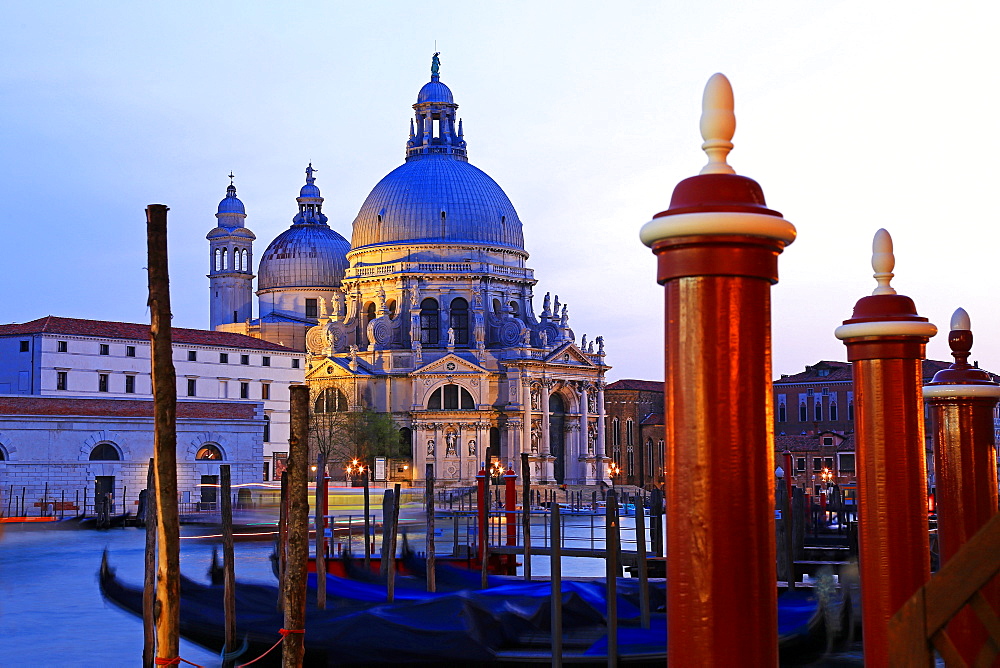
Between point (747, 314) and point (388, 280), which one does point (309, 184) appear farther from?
point (747, 314)

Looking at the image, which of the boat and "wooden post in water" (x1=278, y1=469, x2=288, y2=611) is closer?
the boat

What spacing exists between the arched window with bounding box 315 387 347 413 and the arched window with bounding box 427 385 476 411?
4107mm

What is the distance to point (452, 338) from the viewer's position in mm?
58781

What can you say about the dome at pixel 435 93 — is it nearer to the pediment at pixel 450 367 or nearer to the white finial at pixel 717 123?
the pediment at pixel 450 367

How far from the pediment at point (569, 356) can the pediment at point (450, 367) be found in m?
3.29

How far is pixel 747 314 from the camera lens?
3062 mm

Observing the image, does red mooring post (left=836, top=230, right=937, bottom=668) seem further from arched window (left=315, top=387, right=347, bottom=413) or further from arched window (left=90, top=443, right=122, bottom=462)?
arched window (left=315, top=387, right=347, bottom=413)

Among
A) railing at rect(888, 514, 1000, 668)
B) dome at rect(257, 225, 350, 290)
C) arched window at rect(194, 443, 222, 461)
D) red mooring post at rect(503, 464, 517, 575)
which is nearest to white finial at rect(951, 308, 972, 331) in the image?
railing at rect(888, 514, 1000, 668)

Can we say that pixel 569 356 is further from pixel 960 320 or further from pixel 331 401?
pixel 960 320

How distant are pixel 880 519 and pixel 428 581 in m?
15.6

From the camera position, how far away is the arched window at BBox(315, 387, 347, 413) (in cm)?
5984

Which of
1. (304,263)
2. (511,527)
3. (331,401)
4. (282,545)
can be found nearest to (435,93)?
(304,263)

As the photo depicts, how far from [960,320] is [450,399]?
52926 mm

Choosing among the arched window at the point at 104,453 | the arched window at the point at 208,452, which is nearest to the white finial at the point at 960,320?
the arched window at the point at 104,453
